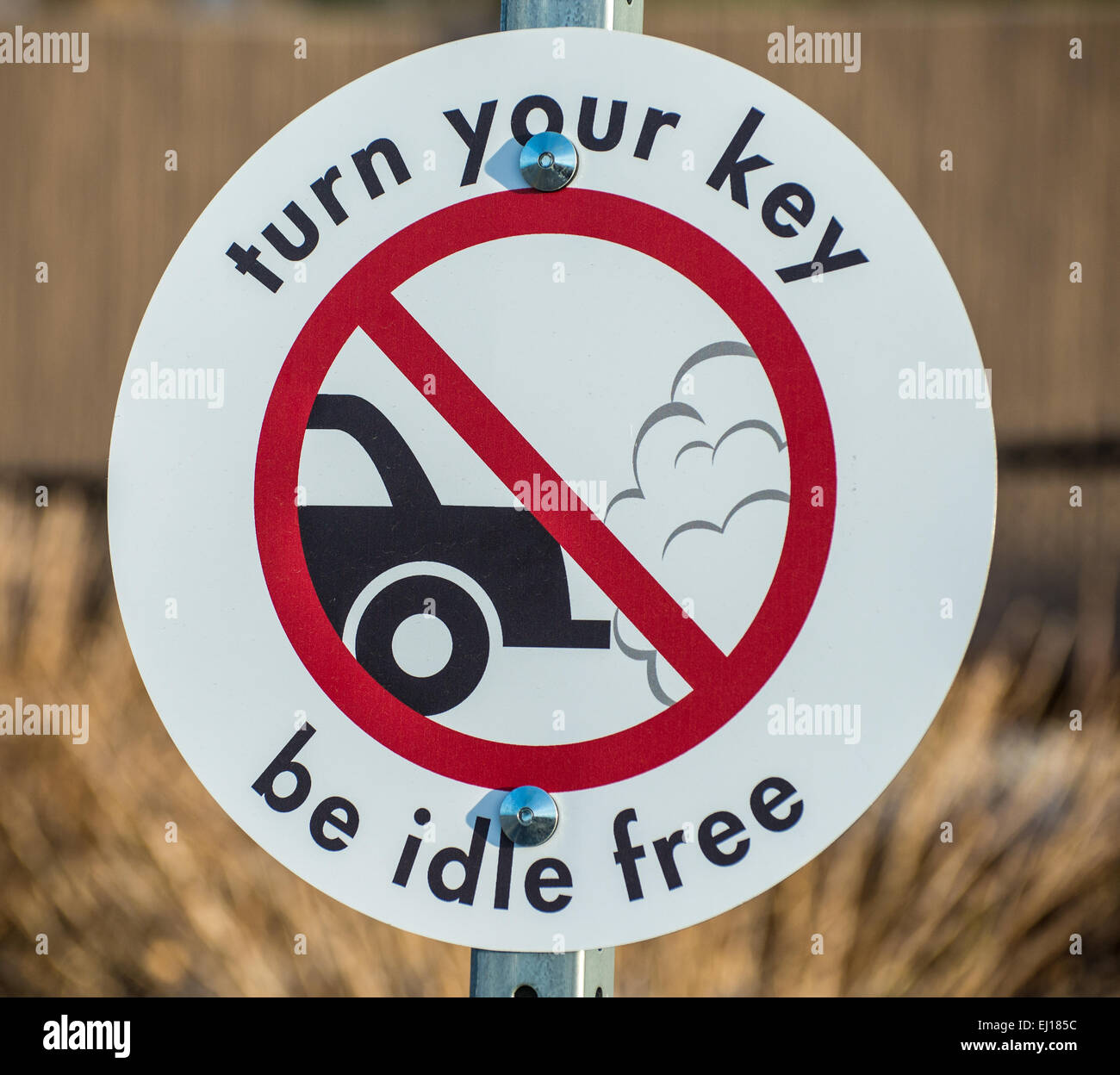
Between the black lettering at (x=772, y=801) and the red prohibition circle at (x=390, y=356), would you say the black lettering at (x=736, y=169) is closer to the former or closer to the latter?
the red prohibition circle at (x=390, y=356)

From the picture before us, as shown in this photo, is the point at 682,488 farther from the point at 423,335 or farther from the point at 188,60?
the point at 188,60

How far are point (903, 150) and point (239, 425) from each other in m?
3.75

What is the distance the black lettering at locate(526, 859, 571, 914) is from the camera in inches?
40.7

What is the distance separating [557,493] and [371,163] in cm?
34

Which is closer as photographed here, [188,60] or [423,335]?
[423,335]

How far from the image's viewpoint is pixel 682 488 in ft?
3.42

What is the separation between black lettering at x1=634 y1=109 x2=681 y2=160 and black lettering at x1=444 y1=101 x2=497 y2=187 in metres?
0.13

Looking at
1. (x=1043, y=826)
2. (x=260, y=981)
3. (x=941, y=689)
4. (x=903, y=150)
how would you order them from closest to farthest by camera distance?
(x=941, y=689)
(x=260, y=981)
(x=1043, y=826)
(x=903, y=150)

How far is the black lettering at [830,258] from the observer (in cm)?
105

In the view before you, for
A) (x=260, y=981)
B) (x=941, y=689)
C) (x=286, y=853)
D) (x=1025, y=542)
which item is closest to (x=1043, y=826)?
(x=1025, y=542)

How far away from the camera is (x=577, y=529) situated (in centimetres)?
103
